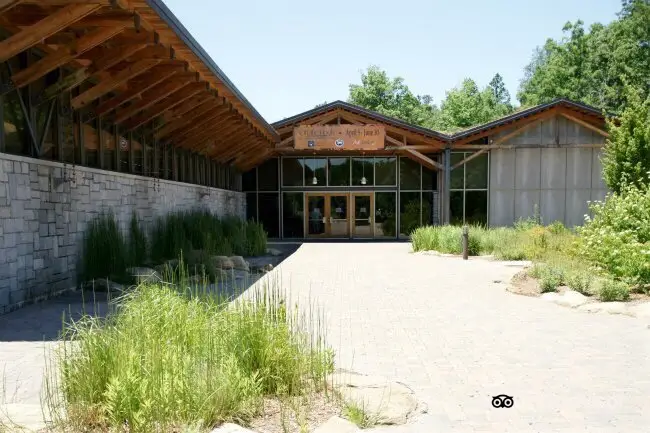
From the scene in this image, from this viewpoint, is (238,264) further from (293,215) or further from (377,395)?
(293,215)

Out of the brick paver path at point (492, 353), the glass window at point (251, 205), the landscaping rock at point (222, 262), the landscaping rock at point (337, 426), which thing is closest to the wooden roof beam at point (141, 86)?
the landscaping rock at point (222, 262)

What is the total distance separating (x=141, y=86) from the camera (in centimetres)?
1023

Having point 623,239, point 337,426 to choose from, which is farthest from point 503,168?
point 337,426

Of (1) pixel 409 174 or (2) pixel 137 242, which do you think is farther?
(1) pixel 409 174

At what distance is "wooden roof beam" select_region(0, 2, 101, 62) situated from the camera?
637 cm

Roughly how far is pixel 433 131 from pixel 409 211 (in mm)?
4049

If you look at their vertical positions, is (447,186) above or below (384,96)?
below

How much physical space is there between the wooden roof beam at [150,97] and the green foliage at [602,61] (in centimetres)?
3030

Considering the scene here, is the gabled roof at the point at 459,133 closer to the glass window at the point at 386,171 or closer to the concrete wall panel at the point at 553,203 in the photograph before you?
the glass window at the point at 386,171

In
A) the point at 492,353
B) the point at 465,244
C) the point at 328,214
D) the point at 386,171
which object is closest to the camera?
the point at 492,353

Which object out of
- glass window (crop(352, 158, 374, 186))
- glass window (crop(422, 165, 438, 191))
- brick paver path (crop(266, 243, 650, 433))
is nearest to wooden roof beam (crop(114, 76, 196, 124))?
brick paver path (crop(266, 243, 650, 433))

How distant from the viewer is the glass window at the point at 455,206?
2261cm

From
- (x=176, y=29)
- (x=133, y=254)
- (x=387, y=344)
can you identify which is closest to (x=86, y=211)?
(x=133, y=254)

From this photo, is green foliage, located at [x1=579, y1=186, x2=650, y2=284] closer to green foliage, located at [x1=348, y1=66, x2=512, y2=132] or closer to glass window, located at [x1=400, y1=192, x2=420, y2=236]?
glass window, located at [x1=400, y1=192, x2=420, y2=236]
